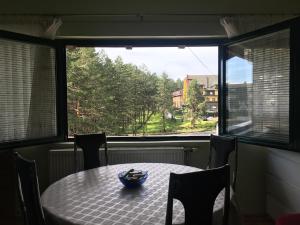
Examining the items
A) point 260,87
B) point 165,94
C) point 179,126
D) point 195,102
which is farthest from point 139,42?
point 260,87

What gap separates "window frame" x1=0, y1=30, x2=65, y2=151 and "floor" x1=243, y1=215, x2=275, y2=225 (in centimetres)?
228

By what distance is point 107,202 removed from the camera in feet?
5.77

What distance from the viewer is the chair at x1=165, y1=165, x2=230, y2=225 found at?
1314mm

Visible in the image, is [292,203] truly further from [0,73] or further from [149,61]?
[0,73]

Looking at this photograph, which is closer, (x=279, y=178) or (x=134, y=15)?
(x=279, y=178)

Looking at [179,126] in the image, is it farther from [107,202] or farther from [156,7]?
[107,202]

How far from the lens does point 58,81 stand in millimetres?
3439

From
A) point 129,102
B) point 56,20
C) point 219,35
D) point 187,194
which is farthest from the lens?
point 129,102

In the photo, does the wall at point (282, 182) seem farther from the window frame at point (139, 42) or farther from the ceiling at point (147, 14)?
the ceiling at point (147, 14)

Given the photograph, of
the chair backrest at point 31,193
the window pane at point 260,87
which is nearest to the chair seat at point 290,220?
the chair backrest at point 31,193

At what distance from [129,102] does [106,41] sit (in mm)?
792

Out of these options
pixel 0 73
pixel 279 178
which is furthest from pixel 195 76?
pixel 0 73

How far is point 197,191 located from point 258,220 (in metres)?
2.23

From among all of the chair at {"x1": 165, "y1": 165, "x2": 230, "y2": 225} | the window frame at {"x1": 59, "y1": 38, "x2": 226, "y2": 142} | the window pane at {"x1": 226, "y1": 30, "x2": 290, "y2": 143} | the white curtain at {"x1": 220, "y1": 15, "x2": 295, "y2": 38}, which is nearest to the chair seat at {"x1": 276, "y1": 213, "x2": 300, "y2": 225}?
the chair at {"x1": 165, "y1": 165, "x2": 230, "y2": 225}
